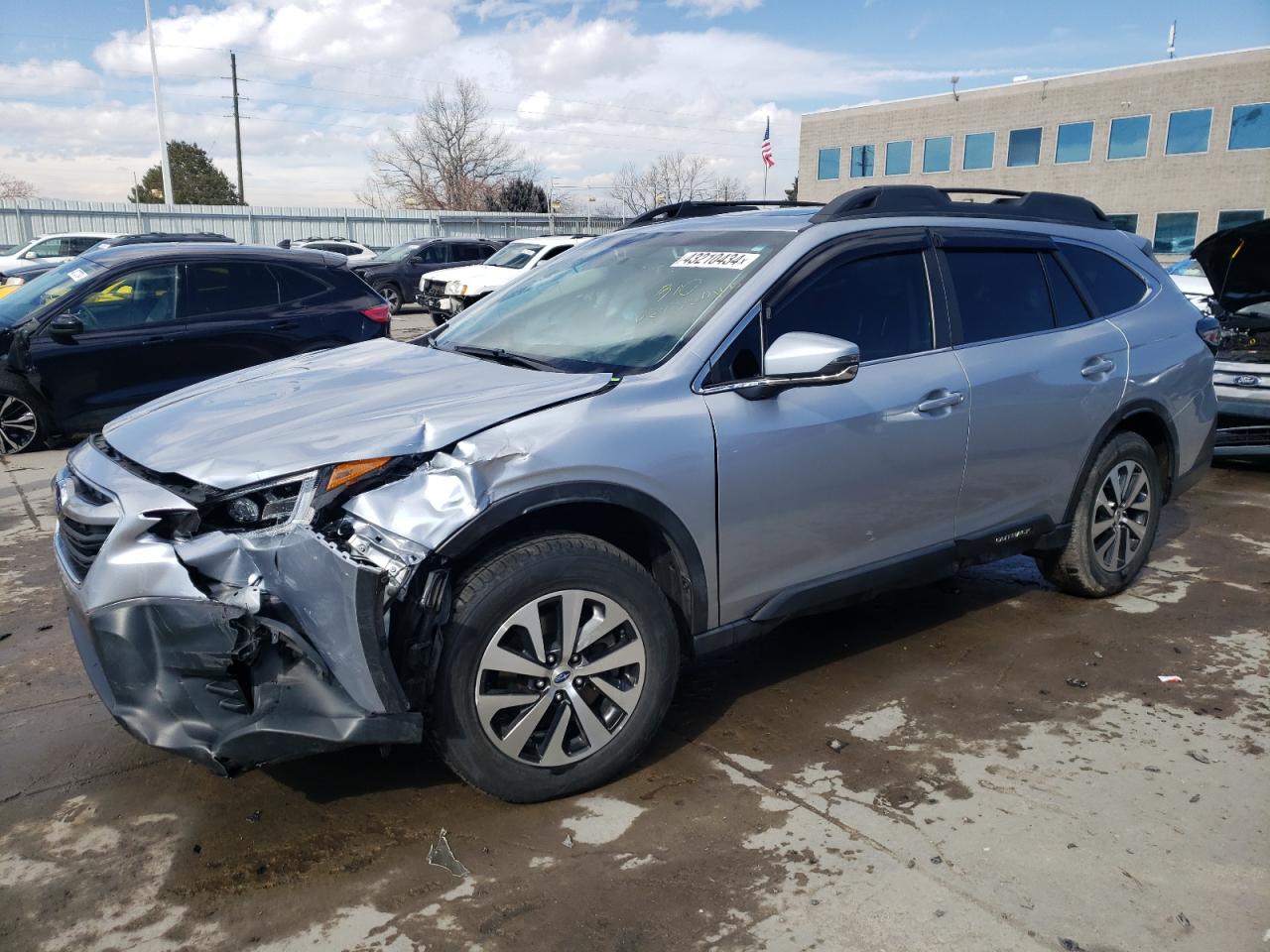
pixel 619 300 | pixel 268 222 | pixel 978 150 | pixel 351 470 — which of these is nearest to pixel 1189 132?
pixel 978 150

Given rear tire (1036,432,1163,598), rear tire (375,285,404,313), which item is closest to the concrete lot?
rear tire (1036,432,1163,598)

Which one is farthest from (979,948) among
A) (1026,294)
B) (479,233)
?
(479,233)

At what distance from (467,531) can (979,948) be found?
1678 millimetres

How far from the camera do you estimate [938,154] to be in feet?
152

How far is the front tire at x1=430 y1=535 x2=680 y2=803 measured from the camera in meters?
2.83

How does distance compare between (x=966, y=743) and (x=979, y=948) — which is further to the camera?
(x=966, y=743)

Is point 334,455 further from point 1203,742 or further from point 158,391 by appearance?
point 158,391

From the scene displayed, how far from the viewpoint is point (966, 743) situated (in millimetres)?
3561

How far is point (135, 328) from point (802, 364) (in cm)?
669

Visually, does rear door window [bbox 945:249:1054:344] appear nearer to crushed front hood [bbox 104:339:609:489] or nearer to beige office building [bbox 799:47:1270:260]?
crushed front hood [bbox 104:339:609:489]

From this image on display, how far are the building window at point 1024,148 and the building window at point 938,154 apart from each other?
2868mm

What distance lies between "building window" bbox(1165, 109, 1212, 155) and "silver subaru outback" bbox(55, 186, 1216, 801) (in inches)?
1575

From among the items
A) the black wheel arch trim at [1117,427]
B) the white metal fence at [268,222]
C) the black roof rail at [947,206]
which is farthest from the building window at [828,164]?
the black wheel arch trim at [1117,427]

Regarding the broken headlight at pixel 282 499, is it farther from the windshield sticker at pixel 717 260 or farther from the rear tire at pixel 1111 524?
the rear tire at pixel 1111 524
